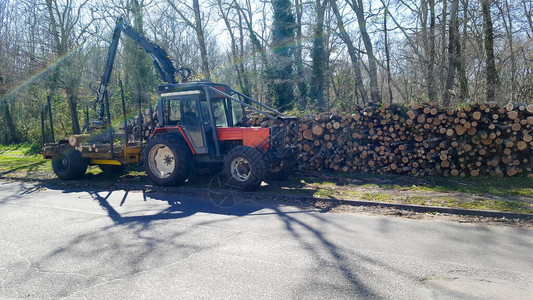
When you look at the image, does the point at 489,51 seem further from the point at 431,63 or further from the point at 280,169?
the point at 280,169

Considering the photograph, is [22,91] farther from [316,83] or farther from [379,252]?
[379,252]

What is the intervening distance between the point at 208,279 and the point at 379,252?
237cm

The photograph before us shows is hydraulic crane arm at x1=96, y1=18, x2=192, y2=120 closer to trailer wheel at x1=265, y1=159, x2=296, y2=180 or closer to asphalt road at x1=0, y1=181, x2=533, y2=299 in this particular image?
trailer wheel at x1=265, y1=159, x2=296, y2=180

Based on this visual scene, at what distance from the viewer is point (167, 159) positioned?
37.8 feet

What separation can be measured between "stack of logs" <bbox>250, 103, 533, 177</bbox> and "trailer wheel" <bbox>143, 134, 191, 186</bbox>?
400 centimetres

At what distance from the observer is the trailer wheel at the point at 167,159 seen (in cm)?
1090

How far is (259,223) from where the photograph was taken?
729cm

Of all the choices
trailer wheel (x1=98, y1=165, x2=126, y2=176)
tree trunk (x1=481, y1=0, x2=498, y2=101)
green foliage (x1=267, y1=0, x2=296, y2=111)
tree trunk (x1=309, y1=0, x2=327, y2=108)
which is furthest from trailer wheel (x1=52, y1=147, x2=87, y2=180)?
tree trunk (x1=481, y1=0, x2=498, y2=101)

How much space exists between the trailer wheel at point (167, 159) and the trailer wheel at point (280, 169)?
2.29 meters

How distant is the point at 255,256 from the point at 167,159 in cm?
669

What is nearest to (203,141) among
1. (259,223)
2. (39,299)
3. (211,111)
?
(211,111)

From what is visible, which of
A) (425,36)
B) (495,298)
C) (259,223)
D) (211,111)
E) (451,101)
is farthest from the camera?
(425,36)

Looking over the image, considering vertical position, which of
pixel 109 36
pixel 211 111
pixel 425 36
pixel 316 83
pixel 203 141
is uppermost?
pixel 109 36

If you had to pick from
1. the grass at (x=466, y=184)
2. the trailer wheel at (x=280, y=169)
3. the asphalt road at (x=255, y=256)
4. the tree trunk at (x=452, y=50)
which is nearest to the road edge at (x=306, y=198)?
the asphalt road at (x=255, y=256)
